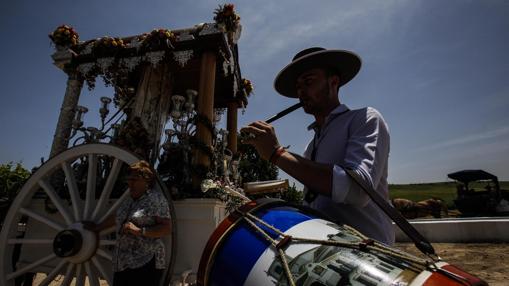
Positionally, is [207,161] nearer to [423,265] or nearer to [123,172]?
[123,172]

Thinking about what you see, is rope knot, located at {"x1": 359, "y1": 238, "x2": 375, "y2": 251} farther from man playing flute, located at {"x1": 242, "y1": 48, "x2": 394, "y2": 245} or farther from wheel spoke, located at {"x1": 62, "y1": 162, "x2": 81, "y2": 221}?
wheel spoke, located at {"x1": 62, "y1": 162, "x2": 81, "y2": 221}

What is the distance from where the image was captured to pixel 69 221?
2.92 m

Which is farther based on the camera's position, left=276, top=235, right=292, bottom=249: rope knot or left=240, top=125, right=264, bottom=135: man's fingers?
left=240, top=125, right=264, bottom=135: man's fingers

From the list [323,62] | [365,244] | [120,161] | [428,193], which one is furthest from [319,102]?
[428,193]

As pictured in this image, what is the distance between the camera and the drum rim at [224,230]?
3.33ft

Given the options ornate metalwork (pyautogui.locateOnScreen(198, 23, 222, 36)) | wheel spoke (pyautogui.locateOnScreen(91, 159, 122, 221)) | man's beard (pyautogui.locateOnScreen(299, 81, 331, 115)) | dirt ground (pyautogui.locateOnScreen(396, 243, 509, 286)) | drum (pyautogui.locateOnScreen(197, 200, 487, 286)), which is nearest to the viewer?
drum (pyautogui.locateOnScreen(197, 200, 487, 286))

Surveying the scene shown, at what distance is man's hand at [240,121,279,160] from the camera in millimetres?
1227

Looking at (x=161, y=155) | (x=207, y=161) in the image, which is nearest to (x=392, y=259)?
(x=207, y=161)

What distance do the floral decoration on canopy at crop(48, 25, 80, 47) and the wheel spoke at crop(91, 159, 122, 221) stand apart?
2596 millimetres

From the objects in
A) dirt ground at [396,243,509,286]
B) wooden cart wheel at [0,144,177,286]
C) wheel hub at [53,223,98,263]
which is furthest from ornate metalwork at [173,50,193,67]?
dirt ground at [396,243,509,286]

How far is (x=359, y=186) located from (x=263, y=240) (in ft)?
1.33

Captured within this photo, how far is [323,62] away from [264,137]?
647 millimetres

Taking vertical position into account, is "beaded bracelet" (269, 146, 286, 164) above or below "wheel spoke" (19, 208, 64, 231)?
above

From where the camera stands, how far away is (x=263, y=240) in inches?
37.4
